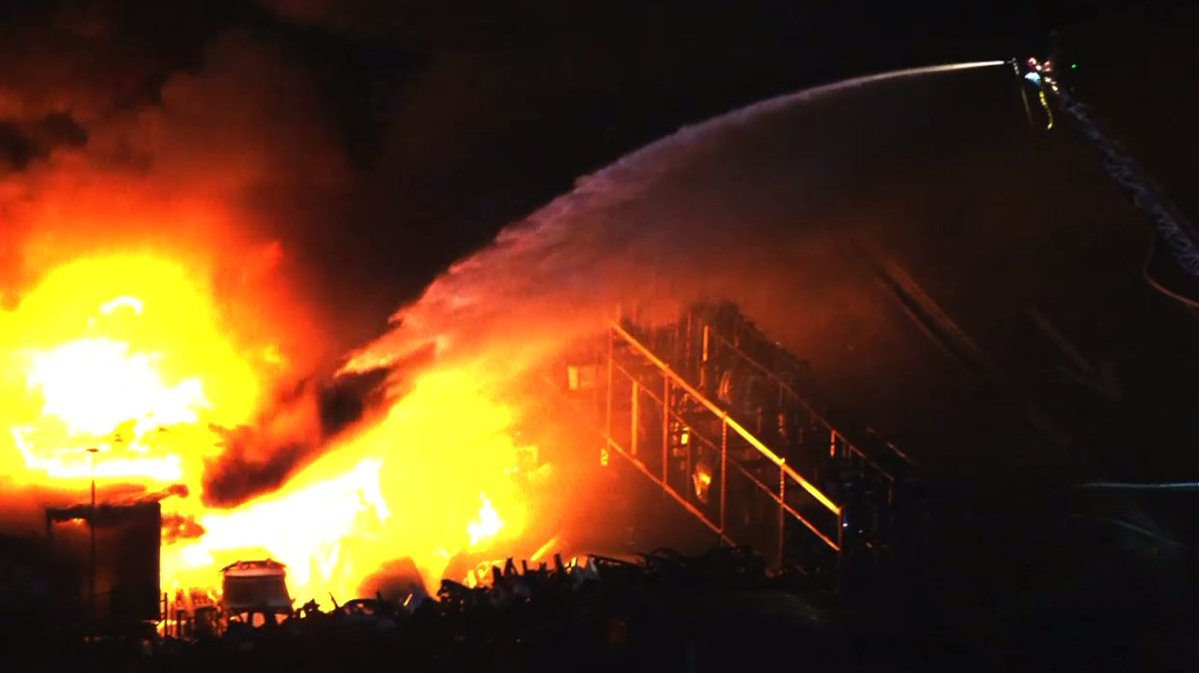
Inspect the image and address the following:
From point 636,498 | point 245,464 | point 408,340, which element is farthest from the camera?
point 636,498

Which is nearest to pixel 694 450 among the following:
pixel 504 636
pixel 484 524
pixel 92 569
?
pixel 484 524

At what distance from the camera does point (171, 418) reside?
1278cm

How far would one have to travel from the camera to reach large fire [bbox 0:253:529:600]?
1249cm

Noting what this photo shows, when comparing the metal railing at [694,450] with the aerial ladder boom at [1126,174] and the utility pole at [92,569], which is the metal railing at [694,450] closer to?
the aerial ladder boom at [1126,174]

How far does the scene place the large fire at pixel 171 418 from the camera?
12.5 m

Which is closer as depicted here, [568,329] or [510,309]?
[510,309]

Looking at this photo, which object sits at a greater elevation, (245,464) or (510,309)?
(510,309)

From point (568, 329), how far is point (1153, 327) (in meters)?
8.23

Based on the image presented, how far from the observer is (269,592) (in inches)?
458

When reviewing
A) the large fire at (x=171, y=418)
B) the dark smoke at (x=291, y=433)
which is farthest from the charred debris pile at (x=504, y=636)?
the large fire at (x=171, y=418)

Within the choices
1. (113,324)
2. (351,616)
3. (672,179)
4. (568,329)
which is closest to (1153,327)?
(672,179)

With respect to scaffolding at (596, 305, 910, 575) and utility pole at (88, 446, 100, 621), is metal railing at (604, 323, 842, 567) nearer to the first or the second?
scaffolding at (596, 305, 910, 575)

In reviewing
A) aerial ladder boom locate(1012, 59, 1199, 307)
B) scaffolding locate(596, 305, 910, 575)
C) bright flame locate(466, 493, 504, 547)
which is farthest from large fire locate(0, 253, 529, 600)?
aerial ladder boom locate(1012, 59, 1199, 307)

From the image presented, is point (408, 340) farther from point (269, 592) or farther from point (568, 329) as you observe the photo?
point (269, 592)
